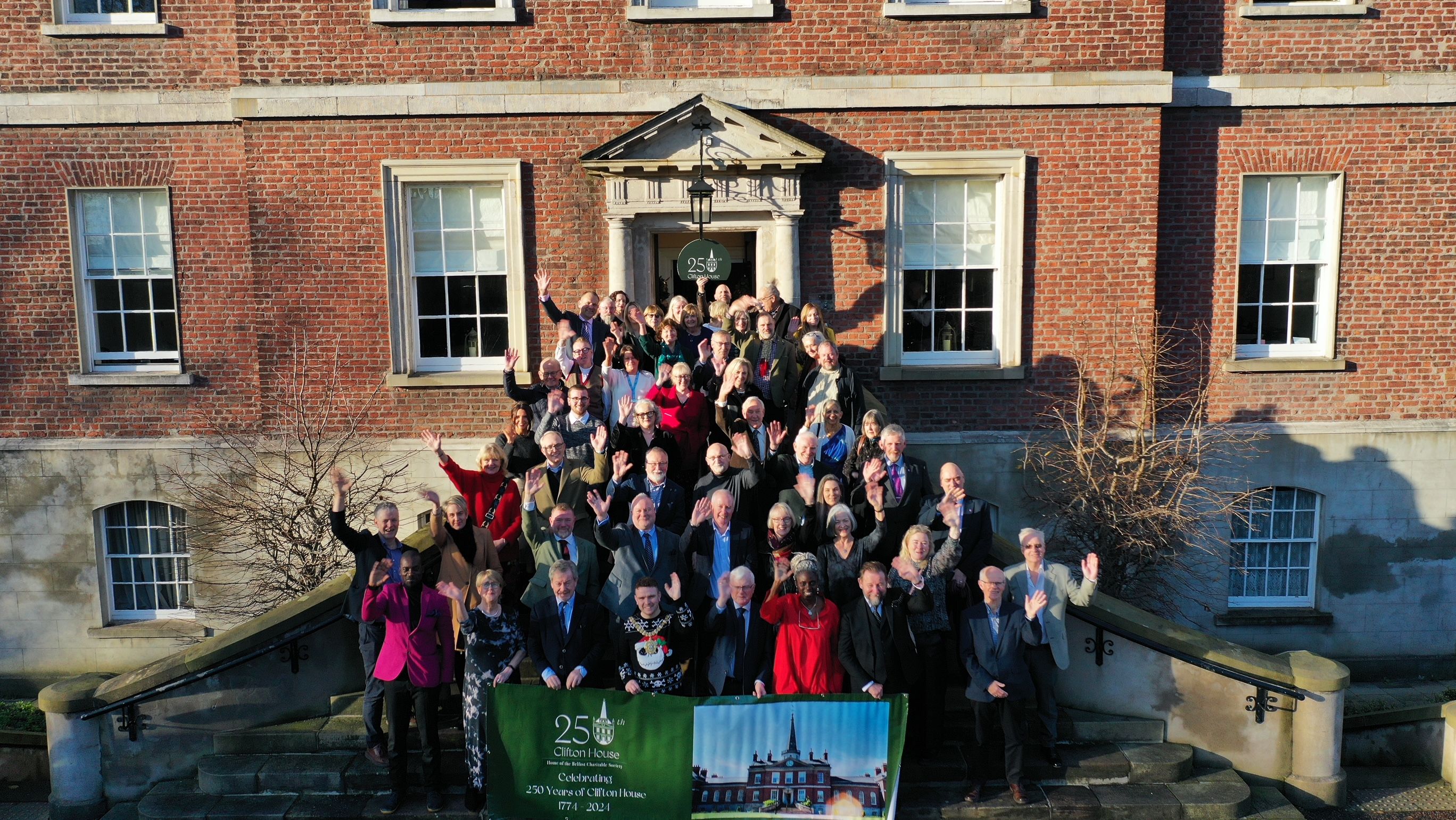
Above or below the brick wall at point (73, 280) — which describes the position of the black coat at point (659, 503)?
below

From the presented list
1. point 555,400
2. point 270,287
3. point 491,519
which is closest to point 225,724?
point 491,519

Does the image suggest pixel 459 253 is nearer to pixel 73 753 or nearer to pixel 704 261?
pixel 704 261

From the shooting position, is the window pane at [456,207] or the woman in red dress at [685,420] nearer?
the woman in red dress at [685,420]

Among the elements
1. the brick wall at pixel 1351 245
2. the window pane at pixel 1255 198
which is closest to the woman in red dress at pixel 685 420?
the brick wall at pixel 1351 245

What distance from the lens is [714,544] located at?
7.63 m

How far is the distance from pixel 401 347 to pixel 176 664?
178 inches

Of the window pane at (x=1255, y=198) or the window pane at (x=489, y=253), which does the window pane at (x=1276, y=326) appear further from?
the window pane at (x=489, y=253)

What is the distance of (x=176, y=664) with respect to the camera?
27.2 ft

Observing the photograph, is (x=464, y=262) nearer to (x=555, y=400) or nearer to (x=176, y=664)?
(x=555, y=400)

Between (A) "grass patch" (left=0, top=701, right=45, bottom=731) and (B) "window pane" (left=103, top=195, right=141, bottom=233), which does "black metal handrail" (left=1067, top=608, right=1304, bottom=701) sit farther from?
(B) "window pane" (left=103, top=195, right=141, bottom=233)

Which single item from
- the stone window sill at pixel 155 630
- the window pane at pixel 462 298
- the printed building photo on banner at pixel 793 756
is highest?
the window pane at pixel 462 298

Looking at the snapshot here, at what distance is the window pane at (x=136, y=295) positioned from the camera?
12266mm

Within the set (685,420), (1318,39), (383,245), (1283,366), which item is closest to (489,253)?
(383,245)

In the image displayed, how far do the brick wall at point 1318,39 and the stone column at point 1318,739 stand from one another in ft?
22.0
